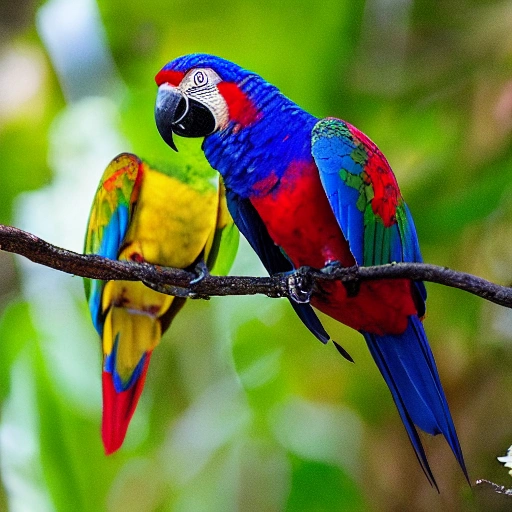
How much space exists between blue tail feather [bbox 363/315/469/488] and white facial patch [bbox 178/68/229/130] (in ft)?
1.10

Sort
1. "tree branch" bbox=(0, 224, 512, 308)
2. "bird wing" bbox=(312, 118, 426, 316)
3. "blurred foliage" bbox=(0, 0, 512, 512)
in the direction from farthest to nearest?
"blurred foliage" bbox=(0, 0, 512, 512) → "bird wing" bbox=(312, 118, 426, 316) → "tree branch" bbox=(0, 224, 512, 308)

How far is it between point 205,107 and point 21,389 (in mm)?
663

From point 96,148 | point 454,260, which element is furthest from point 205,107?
point 454,260

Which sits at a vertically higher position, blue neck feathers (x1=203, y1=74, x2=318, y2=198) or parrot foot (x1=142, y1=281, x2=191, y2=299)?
blue neck feathers (x1=203, y1=74, x2=318, y2=198)

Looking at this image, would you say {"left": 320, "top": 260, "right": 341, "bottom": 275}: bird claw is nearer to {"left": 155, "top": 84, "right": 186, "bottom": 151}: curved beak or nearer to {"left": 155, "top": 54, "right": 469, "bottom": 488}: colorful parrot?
{"left": 155, "top": 54, "right": 469, "bottom": 488}: colorful parrot

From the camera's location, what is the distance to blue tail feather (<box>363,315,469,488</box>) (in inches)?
28.2

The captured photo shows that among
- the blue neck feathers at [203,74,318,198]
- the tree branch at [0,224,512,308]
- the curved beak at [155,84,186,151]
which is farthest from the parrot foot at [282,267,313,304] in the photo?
the curved beak at [155,84,186,151]

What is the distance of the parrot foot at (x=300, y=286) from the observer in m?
0.73

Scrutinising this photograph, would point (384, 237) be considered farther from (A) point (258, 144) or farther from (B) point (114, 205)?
(B) point (114, 205)

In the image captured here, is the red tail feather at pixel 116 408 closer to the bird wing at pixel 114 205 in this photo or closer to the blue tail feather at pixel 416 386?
the bird wing at pixel 114 205

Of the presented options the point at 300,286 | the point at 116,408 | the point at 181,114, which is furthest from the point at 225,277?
the point at 116,408

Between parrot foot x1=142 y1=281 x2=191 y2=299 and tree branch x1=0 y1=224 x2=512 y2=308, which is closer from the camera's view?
tree branch x1=0 y1=224 x2=512 y2=308

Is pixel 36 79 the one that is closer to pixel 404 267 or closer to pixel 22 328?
pixel 22 328

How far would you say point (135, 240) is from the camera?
0.88 meters
